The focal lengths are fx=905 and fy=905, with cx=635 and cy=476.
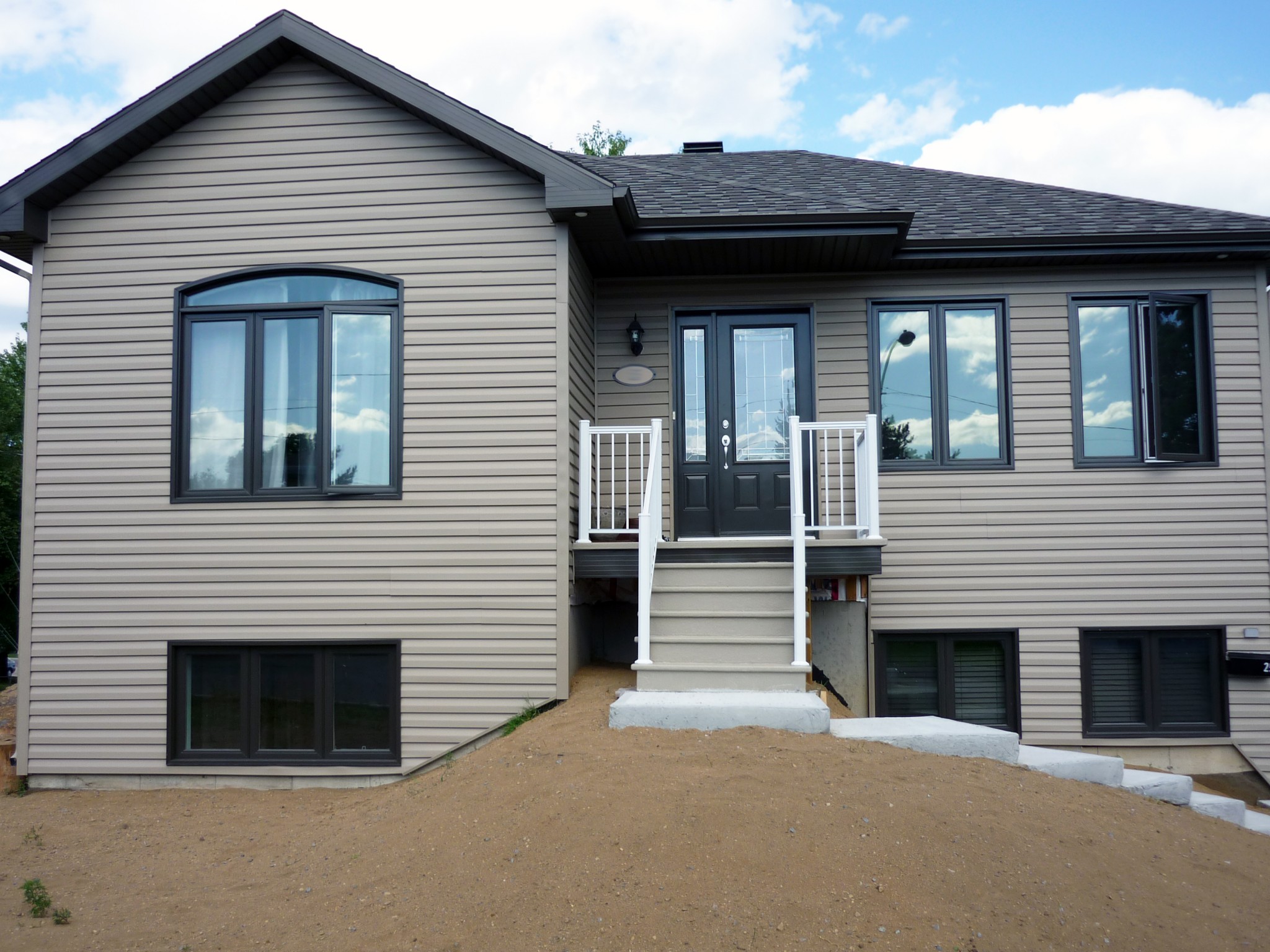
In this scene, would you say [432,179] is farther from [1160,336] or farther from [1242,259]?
[1242,259]

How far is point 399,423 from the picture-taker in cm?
662

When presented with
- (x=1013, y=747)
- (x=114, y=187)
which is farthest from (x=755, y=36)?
(x=1013, y=747)

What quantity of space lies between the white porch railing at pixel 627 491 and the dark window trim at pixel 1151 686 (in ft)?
12.3

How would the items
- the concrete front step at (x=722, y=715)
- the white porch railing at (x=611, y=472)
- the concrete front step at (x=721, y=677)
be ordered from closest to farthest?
the concrete front step at (x=722, y=715)
the concrete front step at (x=721, y=677)
the white porch railing at (x=611, y=472)

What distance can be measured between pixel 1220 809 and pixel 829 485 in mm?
3554

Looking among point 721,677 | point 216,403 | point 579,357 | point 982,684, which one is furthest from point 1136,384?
point 216,403

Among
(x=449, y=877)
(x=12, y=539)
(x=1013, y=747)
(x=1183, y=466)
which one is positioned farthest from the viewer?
(x=12, y=539)

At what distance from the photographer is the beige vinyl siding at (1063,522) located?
7.49 meters

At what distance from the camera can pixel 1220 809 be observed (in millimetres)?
5391

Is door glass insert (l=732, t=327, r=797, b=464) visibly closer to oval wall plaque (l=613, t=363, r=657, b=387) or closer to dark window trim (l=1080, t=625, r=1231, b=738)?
oval wall plaque (l=613, t=363, r=657, b=387)

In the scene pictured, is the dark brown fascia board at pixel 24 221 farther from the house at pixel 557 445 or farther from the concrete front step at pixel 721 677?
the concrete front step at pixel 721 677

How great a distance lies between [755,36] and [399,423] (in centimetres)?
2374

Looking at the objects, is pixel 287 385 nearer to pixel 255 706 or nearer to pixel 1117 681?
pixel 255 706

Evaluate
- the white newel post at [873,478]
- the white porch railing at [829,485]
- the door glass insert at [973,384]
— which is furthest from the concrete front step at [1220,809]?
the door glass insert at [973,384]
